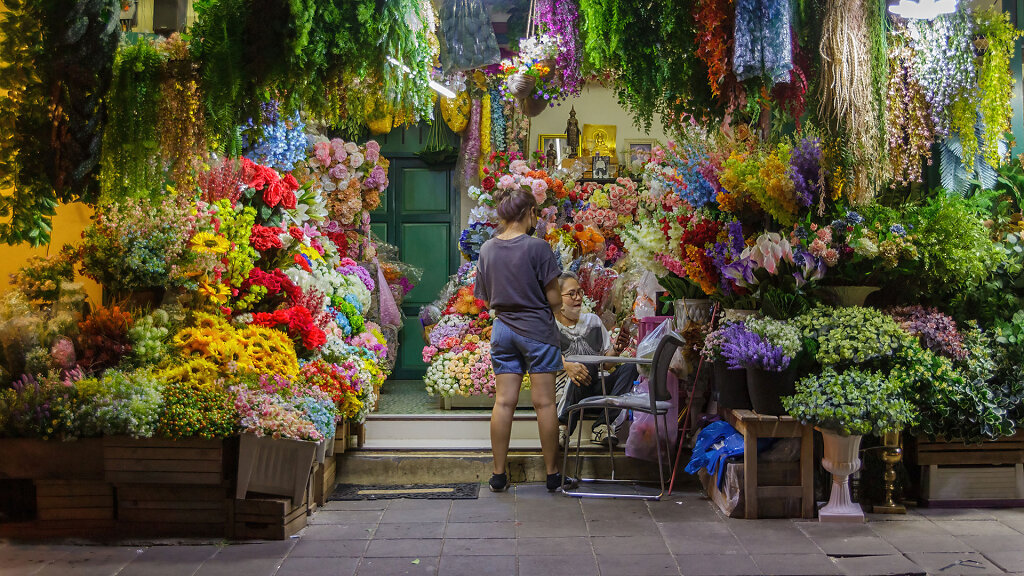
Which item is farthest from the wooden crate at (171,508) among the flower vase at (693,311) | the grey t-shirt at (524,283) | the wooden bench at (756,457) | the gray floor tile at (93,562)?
the flower vase at (693,311)

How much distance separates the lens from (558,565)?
12.3ft

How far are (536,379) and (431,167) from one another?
396 cm

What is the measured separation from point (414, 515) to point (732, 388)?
1827 mm

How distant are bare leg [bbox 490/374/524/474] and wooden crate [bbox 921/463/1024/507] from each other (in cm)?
229

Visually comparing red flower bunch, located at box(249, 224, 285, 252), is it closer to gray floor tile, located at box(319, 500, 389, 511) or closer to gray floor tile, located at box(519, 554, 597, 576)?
gray floor tile, located at box(319, 500, 389, 511)

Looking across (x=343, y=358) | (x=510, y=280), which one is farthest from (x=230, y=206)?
(x=510, y=280)

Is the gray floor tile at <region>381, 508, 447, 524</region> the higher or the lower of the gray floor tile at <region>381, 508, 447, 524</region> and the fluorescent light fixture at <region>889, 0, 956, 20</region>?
the lower

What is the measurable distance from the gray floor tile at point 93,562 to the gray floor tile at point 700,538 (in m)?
2.45

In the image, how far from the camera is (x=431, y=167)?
8.40 m

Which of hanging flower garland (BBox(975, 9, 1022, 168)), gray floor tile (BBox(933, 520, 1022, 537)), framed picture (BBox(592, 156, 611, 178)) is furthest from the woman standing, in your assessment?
framed picture (BBox(592, 156, 611, 178))

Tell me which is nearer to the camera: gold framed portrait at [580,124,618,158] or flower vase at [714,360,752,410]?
flower vase at [714,360,752,410]

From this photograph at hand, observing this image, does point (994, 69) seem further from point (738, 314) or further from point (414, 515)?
point (414, 515)

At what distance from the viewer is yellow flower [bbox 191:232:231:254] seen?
4465mm

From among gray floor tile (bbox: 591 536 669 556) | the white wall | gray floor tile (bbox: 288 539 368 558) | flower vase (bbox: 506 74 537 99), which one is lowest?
gray floor tile (bbox: 288 539 368 558)
